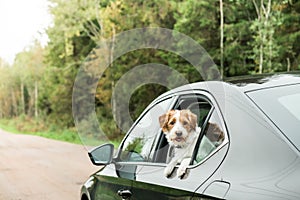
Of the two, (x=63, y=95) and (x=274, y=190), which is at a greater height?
(x=274, y=190)

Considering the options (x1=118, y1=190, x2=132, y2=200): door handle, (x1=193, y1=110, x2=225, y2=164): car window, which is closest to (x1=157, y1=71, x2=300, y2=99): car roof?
(x1=193, y1=110, x2=225, y2=164): car window

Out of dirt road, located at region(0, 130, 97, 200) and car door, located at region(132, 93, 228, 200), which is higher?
car door, located at region(132, 93, 228, 200)

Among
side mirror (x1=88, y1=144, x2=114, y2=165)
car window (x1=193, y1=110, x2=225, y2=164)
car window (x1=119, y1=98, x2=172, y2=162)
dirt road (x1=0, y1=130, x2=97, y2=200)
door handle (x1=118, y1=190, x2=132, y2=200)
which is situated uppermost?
car window (x1=193, y1=110, x2=225, y2=164)

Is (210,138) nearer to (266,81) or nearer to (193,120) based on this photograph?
(193,120)

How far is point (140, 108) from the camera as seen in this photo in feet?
80.4

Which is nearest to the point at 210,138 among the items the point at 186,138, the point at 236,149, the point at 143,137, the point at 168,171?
the point at 186,138

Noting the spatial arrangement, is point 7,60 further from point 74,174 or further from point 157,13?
point 74,174

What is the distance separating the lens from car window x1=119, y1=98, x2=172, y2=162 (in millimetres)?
3687

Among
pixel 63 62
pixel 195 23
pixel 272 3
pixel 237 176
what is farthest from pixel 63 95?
pixel 237 176

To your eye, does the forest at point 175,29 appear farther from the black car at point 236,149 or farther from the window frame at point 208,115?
the black car at point 236,149

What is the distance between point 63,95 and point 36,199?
115ft

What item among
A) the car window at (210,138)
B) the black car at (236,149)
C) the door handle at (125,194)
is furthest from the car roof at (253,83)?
the door handle at (125,194)

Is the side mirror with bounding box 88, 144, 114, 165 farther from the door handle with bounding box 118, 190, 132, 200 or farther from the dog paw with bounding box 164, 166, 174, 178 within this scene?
the dog paw with bounding box 164, 166, 174, 178

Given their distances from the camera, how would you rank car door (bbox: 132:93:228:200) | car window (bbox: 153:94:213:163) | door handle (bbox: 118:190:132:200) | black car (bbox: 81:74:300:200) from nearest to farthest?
black car (bbox: 81:74:300:200), car door (bbox: 132:93:228:200), car window (bbox: 153:94:213:163), door handle (bbox: 118:190:132:200)
